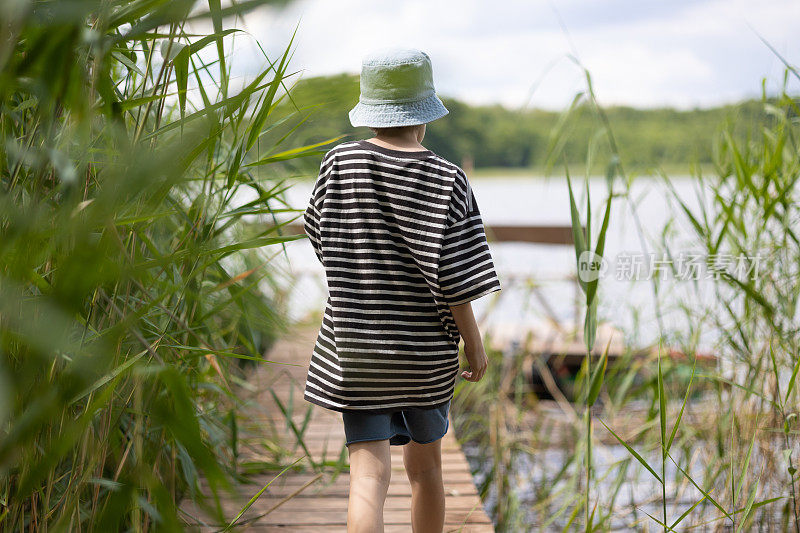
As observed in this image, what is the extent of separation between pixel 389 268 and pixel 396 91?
30 centimetres

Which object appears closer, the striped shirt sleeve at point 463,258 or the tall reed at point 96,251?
the tall reed at point 96,251

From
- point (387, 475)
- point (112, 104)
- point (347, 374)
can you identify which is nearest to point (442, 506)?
point (387, 475)

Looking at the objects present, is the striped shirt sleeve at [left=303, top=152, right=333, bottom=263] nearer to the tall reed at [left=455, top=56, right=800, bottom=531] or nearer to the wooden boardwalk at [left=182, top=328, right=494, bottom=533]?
the wooden boardwalk at [left=182, top=328, right=494, bottom=533]

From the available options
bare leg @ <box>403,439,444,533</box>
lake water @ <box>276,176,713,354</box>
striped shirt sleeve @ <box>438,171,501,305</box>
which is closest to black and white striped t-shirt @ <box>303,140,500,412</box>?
striped shirt sleeve @ <box>438,171,501,305</box>

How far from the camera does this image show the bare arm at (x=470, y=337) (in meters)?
1.13

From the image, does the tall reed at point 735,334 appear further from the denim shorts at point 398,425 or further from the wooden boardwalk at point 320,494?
the denim shorts at point 398,425

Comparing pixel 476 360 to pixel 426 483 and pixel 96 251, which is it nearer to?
pixel 426 483

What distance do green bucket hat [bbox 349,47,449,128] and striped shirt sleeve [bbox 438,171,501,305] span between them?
0.14 meters

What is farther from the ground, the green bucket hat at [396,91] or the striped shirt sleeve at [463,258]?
the green bucket hat at [396,91]

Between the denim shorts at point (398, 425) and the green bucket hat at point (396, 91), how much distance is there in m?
0.51

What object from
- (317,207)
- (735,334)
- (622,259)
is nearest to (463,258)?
(317,207)

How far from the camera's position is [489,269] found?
1.12m

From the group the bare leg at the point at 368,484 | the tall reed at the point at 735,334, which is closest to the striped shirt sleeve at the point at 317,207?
the bare leg at the point at 368,484

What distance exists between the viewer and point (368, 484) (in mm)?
1165
